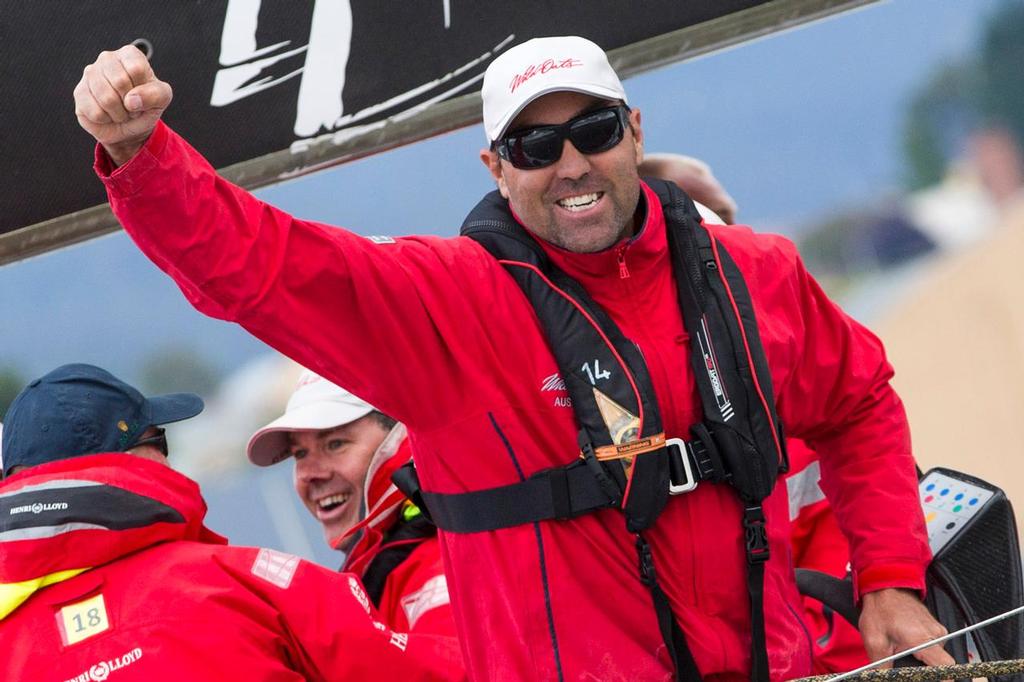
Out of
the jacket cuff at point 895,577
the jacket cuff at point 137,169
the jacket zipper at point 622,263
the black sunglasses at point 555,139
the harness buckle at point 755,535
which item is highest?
the jacket cuff at point 137,169

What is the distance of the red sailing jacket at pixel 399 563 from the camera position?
280cm

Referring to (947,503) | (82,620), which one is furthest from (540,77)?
(82,620)

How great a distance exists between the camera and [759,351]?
2.13m

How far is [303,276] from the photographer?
71.8 inches

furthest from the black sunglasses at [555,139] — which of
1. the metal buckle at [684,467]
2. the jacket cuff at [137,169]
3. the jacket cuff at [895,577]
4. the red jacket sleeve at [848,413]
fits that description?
the jacket cuff at [895,577]

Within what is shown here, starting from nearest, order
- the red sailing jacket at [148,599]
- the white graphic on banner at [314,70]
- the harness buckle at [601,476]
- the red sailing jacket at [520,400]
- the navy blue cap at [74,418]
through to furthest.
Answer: the red sailing jacket at [520,400] < the harness buckle at [601,476] < the red sailing jacket at [148,599] < the navy blue cap at [74,418] < the white graphic on banner at [314,70]

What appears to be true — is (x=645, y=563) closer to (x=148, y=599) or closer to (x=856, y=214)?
(x=148, y=599)

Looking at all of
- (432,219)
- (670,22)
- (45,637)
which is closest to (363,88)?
(432,219)

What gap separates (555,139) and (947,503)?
1.12 meters

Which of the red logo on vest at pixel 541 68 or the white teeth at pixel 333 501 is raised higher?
the red logo on vest at pixel 541 68

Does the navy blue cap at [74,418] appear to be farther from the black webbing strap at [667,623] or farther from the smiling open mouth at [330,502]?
the black webbing strap at [667,623]

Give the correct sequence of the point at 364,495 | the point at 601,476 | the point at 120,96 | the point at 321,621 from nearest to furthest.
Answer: the point at 120,96
the point at 601,476
the point at 321,621
the point at 364,495

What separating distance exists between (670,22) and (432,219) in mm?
811

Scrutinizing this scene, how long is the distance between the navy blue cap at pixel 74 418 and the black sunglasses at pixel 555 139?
1.13m
